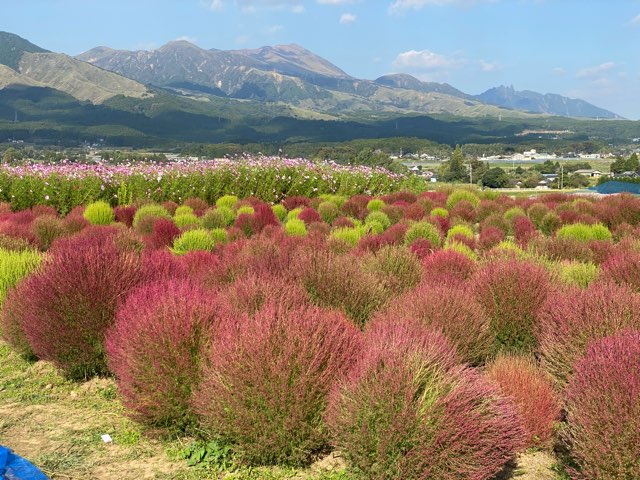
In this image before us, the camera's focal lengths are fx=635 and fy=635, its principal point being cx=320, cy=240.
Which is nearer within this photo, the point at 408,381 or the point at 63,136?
the point at 408,381

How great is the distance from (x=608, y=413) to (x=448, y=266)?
3.78 m

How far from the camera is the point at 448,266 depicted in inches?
277

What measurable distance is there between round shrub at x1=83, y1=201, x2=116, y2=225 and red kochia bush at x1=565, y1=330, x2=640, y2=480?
1108 centimetres

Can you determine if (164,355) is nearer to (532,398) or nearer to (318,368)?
(318,368)

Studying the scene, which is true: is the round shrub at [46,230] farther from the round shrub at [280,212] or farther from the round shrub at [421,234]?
the round shrub at [421,234]

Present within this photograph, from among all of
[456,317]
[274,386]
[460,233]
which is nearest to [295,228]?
[460,233]

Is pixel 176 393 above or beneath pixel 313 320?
beneath

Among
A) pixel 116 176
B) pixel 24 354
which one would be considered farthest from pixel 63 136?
pixel 24 354

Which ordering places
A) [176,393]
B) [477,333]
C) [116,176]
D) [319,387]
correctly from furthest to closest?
1. [116,176]
2. [477,333]
3. [176,393]
4. [319,387]

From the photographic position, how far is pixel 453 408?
335cm

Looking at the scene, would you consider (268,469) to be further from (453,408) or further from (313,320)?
(453,408)

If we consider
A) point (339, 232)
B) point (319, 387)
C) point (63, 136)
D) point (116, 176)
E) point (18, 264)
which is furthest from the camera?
point (63, 136)

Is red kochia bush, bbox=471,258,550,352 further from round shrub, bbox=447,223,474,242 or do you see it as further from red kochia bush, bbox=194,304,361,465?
round shrub, bbox=447,223,474,242

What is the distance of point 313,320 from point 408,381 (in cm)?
91
